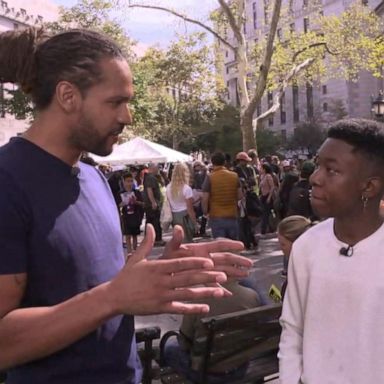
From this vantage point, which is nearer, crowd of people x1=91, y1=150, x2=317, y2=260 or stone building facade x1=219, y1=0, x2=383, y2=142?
crowd of people x1=91, y1=150, x2=317, y2=260

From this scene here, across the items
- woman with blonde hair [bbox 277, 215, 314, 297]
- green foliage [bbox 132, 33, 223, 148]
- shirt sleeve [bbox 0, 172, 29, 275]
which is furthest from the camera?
green foliage [bbox 132, 33, 223, 148]

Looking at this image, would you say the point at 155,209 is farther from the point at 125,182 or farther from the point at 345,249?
the point at 345,249

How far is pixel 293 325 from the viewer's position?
2125mm

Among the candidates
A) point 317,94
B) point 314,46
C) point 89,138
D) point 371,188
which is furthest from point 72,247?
point 317,94

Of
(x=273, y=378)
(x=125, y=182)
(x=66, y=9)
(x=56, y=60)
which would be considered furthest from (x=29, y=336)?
(x=66, y=9)

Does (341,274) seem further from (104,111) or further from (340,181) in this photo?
(104,111)

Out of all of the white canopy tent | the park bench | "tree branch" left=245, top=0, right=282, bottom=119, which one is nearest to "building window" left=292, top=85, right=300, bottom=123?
"tree branch" left=245, top=0, right=282, bottom=119

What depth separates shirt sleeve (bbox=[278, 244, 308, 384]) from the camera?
2049mm

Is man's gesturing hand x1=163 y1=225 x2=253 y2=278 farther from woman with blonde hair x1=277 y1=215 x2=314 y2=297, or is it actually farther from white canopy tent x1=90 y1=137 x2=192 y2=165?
white canopy tent x1=90 y1=137 x2=192 y2=165

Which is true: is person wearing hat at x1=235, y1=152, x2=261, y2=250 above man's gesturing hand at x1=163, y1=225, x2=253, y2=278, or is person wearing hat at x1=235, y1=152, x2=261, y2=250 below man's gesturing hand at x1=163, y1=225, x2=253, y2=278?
below

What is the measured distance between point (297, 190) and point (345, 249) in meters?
6.38

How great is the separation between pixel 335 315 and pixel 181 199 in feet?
24.8

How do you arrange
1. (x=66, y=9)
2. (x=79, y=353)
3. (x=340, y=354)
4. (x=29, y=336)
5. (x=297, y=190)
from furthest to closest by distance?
(x=66, y=9) < (x=297, y=190) < (x=340, y=354) < (x=79, y=353) < (x=29, y=336)

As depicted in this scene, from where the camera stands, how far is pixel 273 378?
413 centimetres
